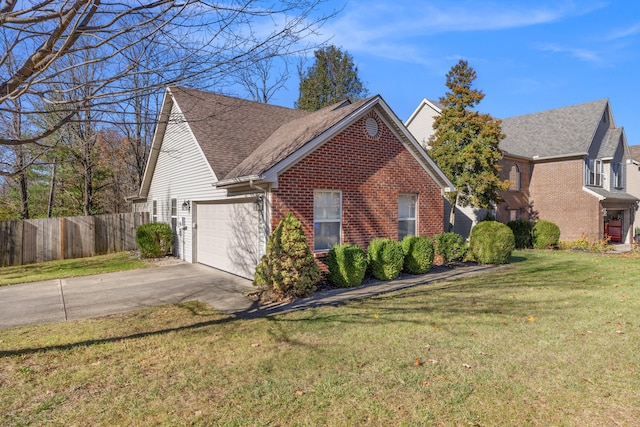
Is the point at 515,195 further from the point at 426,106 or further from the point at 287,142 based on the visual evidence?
the point at 287,142

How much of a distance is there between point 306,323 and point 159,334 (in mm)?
2403

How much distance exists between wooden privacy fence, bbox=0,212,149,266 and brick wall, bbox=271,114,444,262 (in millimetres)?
11028

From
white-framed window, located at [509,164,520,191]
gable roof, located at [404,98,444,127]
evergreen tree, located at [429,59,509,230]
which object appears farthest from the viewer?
gable roof, located at [404,98,444,127]

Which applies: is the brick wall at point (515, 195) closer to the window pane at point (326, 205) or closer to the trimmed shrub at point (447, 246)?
the trimmed shrub at point (447, 246)

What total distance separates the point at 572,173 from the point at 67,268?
83.3 feet

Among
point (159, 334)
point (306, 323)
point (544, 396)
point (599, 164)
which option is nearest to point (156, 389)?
point (159, 334)

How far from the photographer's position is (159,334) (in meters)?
5.95

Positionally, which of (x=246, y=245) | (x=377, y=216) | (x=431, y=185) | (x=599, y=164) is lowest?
(x=246, y=245)

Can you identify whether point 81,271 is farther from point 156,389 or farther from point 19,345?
point 156,389

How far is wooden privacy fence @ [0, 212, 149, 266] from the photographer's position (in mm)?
14133

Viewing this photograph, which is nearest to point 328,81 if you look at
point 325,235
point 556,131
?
point 556,131

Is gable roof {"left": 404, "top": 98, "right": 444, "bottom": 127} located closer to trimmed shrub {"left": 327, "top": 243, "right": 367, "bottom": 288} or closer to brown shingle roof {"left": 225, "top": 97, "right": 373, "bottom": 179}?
brown shingle roof {"left": 225, "top": 97, "right": 373, "bottom": 179}

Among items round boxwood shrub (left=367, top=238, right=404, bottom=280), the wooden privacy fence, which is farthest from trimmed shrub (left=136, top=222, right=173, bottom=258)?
round boxwood shrub (left=367, top=238, right=404, bottom=280)

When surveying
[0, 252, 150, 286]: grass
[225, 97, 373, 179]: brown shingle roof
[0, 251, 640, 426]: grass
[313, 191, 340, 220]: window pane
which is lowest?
[0, 251, 640, 426]: grass
